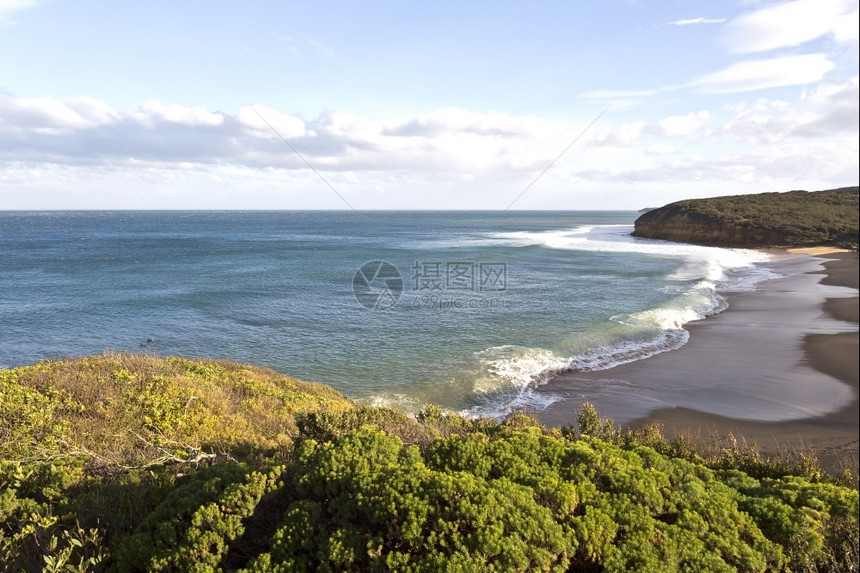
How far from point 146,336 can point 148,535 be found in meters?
19.2

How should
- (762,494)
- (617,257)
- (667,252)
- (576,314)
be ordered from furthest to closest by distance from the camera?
(667,252) < (617,257) < (576,314) < (762,494)

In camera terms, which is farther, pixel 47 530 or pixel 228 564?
pixel 47 530

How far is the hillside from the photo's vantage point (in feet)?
178

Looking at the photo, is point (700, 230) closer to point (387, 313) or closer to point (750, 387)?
point (387, 313)

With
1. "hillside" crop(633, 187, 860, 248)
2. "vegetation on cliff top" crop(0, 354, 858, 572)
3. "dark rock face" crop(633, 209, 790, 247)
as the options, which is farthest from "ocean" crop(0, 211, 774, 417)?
"dark rock face" crop(633, 209, 790, 247)

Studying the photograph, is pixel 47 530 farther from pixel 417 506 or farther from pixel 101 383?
pixel 101 383

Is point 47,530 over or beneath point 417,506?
beneath

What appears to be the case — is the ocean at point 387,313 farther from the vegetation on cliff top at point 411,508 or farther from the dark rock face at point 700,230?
the dark rock face at point 700,230

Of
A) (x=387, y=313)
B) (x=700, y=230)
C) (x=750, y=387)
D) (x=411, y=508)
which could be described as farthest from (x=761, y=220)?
(x=411, y=508)

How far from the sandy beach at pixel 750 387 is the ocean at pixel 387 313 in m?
1.18

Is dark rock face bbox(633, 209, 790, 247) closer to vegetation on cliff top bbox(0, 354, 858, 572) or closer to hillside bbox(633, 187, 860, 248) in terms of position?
hillside bbox(633, 187, 860, 248)

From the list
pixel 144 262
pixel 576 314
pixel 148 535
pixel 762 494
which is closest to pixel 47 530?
pixel 148 535

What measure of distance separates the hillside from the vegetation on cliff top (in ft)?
188

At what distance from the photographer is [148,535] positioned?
4668mm
